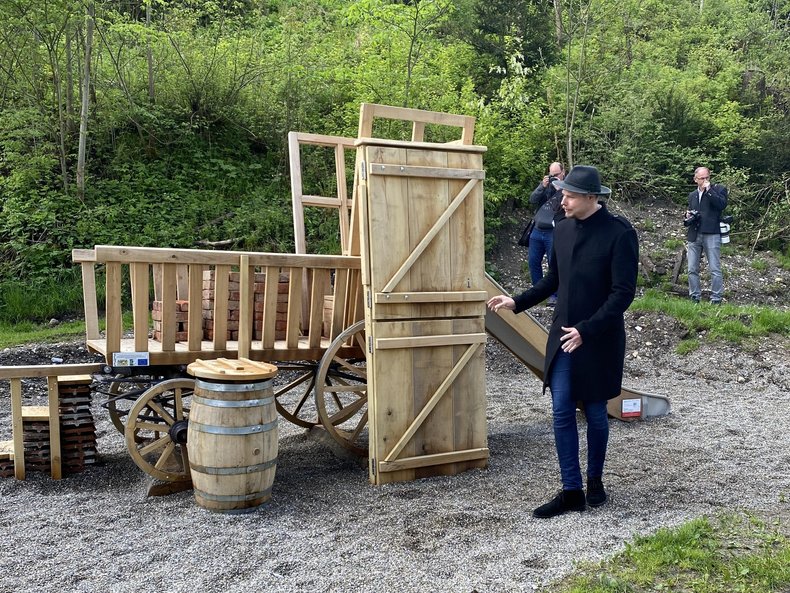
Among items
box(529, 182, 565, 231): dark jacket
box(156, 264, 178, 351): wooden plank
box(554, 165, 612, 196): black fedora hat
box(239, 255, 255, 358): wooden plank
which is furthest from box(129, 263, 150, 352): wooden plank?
box(529, 182, 565, 231): dark jacket

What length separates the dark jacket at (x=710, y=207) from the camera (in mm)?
11078

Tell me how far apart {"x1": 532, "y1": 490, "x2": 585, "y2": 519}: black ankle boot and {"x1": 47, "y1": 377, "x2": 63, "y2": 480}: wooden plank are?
3.38 meters

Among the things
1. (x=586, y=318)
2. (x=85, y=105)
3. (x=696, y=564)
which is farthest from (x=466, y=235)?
(x=85, y=105)

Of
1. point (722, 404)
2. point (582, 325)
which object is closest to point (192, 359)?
point (582, 325)

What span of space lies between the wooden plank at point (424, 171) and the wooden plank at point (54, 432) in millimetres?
2726

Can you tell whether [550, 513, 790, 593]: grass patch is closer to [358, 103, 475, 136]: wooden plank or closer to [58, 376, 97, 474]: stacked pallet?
[358, 103, 475, 136]: wooden plank

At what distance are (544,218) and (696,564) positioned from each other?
7484 mm

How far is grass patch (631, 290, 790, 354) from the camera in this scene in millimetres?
10188

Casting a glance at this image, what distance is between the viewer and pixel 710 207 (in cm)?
1111

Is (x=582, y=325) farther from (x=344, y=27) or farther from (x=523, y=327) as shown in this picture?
(x=344, y=27)

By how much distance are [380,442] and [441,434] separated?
0.50m

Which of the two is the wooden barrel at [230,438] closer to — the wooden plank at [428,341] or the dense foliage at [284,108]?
the wooden plank at [428,341]

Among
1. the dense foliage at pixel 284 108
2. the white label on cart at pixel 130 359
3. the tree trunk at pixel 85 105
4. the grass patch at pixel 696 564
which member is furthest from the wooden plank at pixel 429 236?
the tree trunk at pixel 85 105

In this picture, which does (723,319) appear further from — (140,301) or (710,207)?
(140,301)
